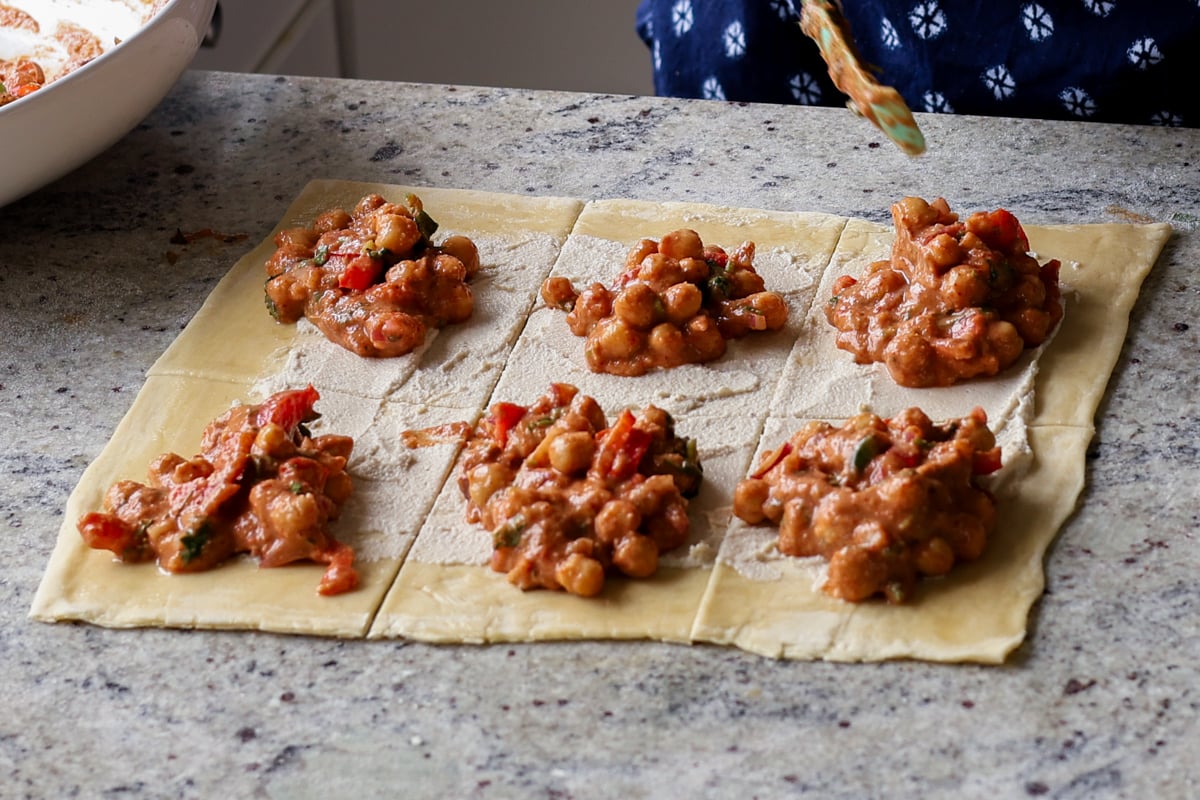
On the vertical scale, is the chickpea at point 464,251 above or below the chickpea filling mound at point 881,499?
below

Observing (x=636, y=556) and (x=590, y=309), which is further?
(x=590, y=309)

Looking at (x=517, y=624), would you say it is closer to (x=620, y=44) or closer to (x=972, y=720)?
(x=972, y=720)

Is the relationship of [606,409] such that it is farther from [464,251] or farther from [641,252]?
[464,251]

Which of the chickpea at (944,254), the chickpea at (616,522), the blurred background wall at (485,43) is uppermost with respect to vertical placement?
the chickpea at (944,254)

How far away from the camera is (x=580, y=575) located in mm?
1782

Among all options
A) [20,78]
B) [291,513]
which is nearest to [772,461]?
[291,513]

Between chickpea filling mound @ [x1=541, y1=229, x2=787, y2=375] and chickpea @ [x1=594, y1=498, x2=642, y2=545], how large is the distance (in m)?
0.44

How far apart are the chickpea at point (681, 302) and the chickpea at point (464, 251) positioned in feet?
1.32

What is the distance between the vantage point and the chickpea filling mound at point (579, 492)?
1.81 m

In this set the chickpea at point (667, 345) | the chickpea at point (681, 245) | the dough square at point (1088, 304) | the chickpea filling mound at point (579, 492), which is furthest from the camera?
the chickpea at point (681, 245)

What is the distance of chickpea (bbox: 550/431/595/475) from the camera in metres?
1.88

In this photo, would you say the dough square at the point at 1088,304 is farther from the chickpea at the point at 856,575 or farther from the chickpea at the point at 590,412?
the chickpea at the point at 590,412

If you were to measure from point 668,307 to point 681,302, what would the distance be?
0.03 meters

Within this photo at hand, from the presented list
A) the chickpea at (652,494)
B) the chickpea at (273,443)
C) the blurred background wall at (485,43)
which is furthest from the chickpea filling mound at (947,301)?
the blurred background wall at (485,43)
